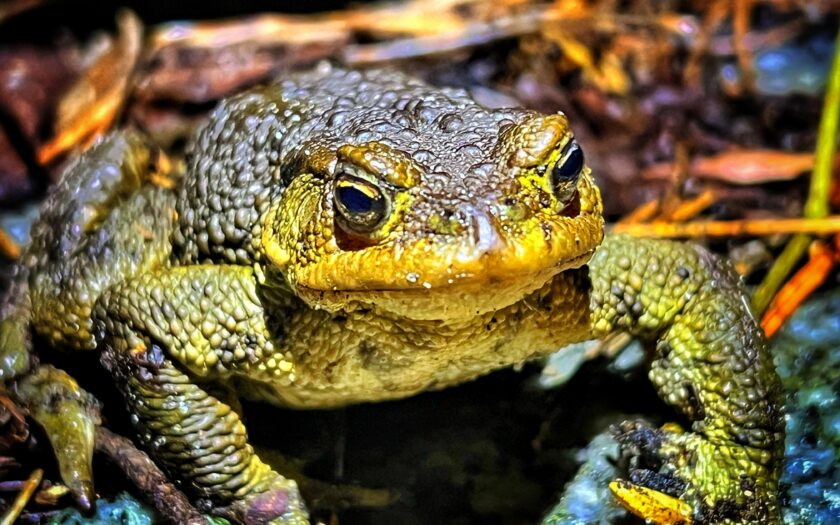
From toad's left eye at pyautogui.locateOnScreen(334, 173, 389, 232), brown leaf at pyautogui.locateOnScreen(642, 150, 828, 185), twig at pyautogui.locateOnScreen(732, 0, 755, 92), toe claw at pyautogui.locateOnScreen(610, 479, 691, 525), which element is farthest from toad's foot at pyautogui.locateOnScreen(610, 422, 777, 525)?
twig at pyautogui.locateOnScreen(732, 0, 755, 92)

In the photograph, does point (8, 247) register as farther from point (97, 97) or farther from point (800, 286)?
point (800, 286)

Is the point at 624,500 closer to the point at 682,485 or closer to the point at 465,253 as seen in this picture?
the point at 682,485

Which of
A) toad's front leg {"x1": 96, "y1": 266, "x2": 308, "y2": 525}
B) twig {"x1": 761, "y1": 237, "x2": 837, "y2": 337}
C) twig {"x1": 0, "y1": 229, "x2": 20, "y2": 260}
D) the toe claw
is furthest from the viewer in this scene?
twig {"x1": 0, "y1": 229, "x2": 20, "y2": 260}

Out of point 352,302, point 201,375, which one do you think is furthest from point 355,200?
point 201,375

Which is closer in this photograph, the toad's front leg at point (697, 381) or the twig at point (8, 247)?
the toad's front leg at point (697, 381)

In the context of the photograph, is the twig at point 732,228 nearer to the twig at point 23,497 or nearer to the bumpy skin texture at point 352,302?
the bumpy skin texture at point 352,302

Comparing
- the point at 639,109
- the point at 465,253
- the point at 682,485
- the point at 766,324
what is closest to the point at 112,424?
the point at 465,253

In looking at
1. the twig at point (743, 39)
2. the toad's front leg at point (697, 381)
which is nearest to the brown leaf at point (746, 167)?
the twig at point (743, 39)

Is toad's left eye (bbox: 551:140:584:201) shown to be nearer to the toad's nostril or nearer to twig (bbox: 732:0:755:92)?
the toad's nostril
